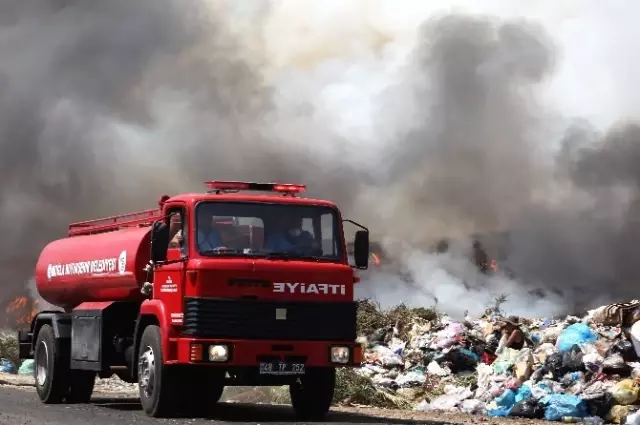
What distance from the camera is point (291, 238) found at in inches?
527

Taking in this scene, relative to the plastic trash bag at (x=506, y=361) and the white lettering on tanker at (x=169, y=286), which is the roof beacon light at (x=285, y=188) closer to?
the white lettering on tanker at (x=169, y=286)

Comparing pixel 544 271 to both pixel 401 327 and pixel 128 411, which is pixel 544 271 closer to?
pixel 401 327

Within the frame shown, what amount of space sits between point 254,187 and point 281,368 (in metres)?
2.32

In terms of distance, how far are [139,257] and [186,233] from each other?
1.46 meters

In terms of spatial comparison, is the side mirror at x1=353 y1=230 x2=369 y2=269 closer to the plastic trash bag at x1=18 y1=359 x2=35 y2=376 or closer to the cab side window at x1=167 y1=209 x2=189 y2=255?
the cab side window at x1=167 y1=209 x2=189 y2=255

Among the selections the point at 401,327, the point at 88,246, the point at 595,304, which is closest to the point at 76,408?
the point at 88,246

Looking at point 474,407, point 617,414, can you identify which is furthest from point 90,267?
point 617,414

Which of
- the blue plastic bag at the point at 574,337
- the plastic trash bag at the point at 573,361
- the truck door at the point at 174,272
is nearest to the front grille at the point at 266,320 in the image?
the truck door at the point at 174,272

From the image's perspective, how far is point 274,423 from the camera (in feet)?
43.1

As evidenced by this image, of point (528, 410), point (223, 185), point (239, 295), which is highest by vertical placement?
point (223, 185)

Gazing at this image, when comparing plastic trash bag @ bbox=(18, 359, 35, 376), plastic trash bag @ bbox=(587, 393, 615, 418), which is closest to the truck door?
plastic trash bag @ bbox=(587, 393, 615, 418)

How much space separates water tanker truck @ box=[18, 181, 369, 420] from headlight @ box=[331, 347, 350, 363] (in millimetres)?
11

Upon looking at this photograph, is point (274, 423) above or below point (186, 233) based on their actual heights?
below

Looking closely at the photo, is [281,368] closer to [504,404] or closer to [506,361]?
[504,404]
